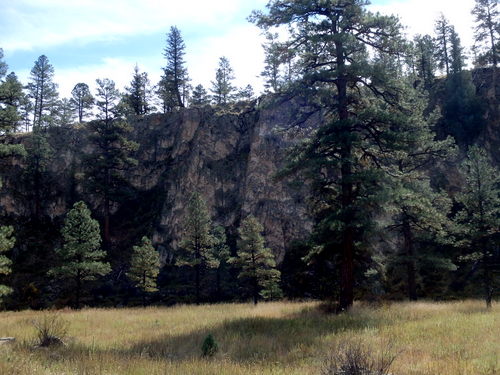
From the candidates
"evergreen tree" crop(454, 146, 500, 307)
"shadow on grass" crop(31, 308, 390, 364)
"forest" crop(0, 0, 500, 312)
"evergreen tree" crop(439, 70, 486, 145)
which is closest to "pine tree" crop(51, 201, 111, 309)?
"forest" crop(0, 0, 500, 312)

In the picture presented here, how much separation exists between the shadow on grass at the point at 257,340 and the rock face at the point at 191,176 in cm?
2514

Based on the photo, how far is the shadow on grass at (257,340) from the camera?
333 inches

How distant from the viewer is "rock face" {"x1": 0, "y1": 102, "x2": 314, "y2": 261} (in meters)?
41.0

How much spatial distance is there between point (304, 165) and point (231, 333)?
671cm

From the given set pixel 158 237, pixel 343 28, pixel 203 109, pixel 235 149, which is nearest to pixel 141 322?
pixel 343 28

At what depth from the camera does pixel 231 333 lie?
36.7 ft

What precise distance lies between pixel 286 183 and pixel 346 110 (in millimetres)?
25576

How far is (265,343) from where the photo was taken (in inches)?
377

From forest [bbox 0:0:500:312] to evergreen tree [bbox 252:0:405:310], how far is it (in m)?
0.07

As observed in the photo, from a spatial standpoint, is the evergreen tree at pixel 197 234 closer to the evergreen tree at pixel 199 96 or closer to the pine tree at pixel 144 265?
the pine tree at pixel 144 265

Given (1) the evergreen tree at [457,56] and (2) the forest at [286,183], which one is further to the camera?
(1) the evergreen tree at [457,56]

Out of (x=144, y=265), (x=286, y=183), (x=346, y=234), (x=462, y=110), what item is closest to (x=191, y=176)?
(x=286, y=183)

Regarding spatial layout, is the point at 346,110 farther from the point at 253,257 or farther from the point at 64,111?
the point at 64,111

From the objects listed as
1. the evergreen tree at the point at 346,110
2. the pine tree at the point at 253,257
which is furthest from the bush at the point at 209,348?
the pine tree at the point at 253,257
